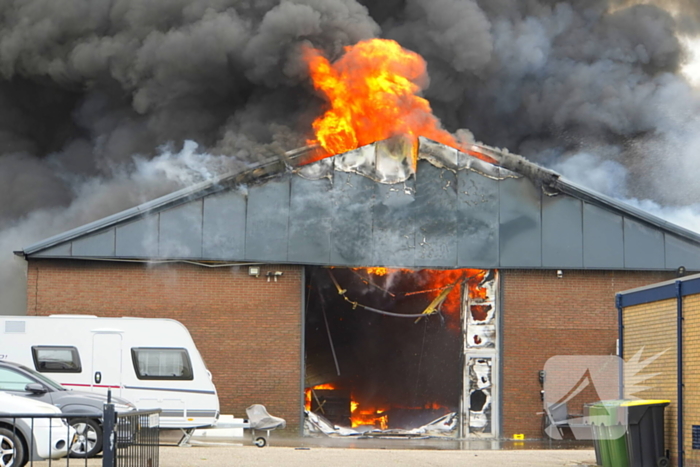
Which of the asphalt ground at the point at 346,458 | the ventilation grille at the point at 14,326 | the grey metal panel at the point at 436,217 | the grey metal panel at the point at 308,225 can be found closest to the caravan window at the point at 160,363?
the asphalt ground at the point at 346,458

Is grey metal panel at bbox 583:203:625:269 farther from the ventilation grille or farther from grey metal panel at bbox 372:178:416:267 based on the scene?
the ventilation grille

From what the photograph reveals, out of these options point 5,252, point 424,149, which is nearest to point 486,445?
point 424,149

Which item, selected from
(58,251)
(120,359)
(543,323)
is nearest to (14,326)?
(120,359)

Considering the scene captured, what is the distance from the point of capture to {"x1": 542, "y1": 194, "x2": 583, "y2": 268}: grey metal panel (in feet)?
60.9

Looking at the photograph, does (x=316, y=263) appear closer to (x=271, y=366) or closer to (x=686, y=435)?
(x=271, y=366)

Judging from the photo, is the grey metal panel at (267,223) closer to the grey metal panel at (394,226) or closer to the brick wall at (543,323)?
the grey metal panel at (394,226)

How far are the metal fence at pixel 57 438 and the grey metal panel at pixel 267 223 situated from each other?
8730mm

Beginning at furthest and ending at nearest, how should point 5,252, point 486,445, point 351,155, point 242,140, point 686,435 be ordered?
point 5,252
point 242,140
point 351,155
point 486,445
point 686,435

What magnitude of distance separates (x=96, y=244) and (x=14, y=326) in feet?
9.98

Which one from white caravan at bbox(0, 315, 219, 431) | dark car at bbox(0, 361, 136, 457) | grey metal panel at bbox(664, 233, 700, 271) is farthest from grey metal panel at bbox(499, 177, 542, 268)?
dark car at bbox(0, 361, 136, 457)

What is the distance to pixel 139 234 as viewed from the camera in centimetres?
1789

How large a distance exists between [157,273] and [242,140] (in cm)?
386

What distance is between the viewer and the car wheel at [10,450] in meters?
9.17

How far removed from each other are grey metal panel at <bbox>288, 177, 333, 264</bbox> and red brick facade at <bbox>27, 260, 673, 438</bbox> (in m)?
0.42
